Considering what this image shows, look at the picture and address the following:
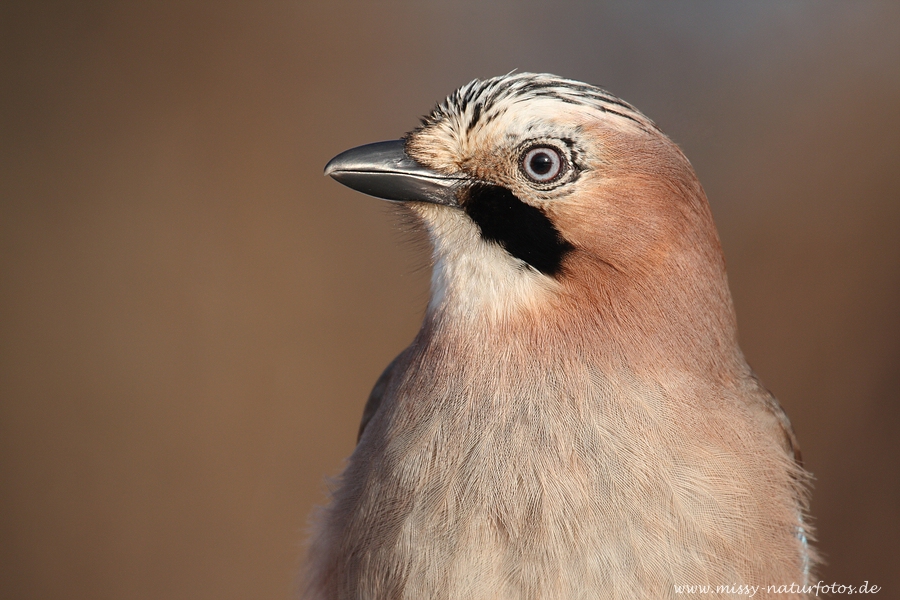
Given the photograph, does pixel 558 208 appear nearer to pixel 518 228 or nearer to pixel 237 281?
pixel 518 228

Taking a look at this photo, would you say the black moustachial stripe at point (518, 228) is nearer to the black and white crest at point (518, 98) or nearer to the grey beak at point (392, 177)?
the grey beak at point (392, 177)

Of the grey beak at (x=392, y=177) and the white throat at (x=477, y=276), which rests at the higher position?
the grey beak at (x=392, y=177)

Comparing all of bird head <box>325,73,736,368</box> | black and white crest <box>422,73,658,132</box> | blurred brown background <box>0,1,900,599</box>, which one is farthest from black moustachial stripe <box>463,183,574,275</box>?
blurred brown background <box>0,1,900,599</box>

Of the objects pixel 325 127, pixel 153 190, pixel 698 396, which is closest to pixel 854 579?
pixel 698 396

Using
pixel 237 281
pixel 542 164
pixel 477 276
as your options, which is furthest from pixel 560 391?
pixel 237 281

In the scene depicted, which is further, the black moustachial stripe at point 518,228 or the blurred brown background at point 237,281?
the blurred brown background at point 237,281

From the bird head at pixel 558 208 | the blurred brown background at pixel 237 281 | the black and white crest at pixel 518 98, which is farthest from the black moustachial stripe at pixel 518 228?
the blurred brown background at pixel 237 281
